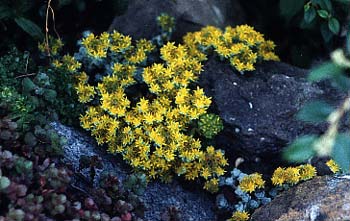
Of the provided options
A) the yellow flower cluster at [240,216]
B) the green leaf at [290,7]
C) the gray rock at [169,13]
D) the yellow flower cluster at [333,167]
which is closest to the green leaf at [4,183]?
the yellow flower cluster at [240,216]

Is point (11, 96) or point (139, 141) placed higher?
point (139, 141)

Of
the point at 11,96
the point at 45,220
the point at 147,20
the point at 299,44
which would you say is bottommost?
the point at 45,220

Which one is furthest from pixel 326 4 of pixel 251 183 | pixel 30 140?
pixel 30 140

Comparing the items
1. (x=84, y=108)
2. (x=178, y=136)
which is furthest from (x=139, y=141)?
(x=84, y=108)

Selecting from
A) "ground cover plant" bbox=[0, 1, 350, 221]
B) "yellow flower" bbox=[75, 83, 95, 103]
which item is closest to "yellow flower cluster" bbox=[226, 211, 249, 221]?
"ground cover plant" bbox=[0, 1, 350, 221]

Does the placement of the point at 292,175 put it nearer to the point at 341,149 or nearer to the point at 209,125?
the point at 209,125

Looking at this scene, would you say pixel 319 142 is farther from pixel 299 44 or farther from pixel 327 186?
pixel 299 44

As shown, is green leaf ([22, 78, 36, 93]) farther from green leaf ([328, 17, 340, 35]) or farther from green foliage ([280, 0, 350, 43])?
green leaf ([328, 17, 340, 35])
